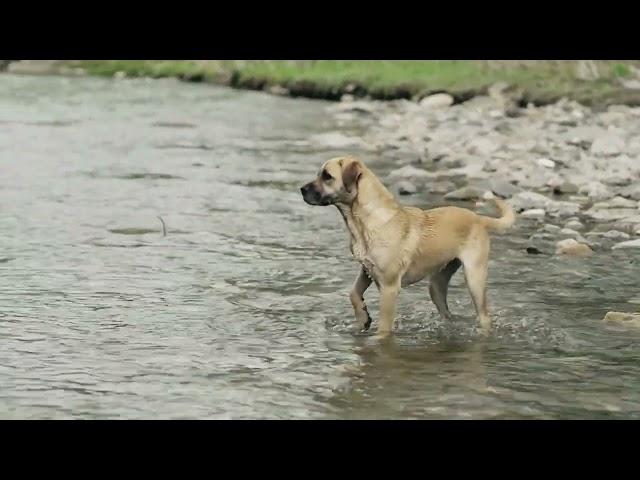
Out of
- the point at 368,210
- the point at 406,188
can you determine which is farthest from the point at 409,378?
the point at 406,188

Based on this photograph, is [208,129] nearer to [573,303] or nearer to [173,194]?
[173,194]

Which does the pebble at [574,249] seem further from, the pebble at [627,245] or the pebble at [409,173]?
the pebble at [409,173]

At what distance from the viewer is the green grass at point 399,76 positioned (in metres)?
25.6

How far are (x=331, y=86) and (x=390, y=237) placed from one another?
2268 cm

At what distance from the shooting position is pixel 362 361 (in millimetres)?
8016

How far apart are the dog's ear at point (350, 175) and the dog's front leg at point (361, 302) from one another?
678mm

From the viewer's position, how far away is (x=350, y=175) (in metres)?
8.62

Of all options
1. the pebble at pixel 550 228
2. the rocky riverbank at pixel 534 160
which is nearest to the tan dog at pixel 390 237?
the rocky riverbank at pixel 534 160

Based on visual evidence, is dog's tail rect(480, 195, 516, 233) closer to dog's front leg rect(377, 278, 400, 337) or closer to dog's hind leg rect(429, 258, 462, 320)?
dog's hind leg rect(429, 258, 462, 320)

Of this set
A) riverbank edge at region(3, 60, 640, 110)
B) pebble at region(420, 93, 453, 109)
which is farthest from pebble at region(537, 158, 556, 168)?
pebble at region(420, 93, 453, 109)

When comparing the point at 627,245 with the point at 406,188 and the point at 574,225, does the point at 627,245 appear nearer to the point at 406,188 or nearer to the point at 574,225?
the point at 574,225

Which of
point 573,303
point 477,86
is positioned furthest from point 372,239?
point 477,86

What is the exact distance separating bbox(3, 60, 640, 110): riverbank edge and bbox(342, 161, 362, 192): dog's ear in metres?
15.4
